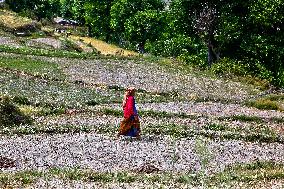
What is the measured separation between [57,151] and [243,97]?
1119 inches

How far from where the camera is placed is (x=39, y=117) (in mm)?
39344

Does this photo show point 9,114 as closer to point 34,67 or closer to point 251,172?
point 251,172

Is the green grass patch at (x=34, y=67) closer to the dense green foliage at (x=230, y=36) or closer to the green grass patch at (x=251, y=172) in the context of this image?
the dense green foliage at (x=230, y=36)

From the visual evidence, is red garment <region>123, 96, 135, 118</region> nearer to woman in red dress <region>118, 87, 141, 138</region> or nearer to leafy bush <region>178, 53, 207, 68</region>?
woman in red dress <region>118, 87, 141, 138</region>

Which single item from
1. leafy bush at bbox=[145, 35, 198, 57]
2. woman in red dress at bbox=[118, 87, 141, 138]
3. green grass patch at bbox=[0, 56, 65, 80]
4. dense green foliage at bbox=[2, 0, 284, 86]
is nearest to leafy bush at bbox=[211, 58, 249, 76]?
dense green foliage at bbox=[2, 0, 284, 86]

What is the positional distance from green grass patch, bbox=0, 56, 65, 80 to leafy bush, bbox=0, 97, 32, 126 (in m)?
18.7

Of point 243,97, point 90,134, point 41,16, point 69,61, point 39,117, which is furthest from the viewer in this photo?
point 41,16

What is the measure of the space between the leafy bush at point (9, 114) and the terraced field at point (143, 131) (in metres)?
0.89

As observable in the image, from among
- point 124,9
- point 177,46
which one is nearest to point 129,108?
point 177,46

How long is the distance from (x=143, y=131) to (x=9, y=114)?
8.25 meters

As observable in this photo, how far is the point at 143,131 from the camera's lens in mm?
36156

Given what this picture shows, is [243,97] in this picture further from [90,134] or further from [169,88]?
[90,134]

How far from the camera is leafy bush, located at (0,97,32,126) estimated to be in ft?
117

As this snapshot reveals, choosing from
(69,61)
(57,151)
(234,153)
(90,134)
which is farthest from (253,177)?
(69,61)
